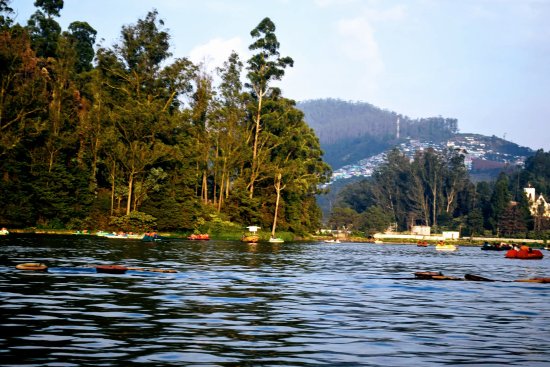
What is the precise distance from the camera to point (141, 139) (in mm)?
98938

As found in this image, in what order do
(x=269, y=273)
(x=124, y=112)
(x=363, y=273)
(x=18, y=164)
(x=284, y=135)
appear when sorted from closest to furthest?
1. (x=269, y=273)
2. (x=363, y=273)
3. (x=18, y=164)
4. (x=124, y=112)
5. (x=284, y=135)

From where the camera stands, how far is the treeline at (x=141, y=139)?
89188 millimetres

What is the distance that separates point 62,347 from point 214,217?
9065 centimetres

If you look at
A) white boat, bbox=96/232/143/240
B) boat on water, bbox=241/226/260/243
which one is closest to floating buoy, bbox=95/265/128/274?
white boat, bbox=96/232/143/240

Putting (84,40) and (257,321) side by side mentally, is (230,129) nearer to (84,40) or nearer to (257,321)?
(84,40)

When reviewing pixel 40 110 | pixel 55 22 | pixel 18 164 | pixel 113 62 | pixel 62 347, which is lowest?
pixel 62 347

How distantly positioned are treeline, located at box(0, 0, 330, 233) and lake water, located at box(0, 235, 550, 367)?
56576 mm

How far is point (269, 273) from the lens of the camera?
41250 mm

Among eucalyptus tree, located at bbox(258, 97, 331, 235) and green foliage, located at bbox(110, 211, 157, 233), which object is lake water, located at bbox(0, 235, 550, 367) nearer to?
green foliage, located at bbox(110, 211, 157, 233)

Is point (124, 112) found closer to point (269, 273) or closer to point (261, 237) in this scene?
point (261, 237)

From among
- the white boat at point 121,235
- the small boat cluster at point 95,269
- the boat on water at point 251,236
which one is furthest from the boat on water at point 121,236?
the small boat cluster at point 95,269

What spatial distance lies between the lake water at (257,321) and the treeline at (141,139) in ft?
186

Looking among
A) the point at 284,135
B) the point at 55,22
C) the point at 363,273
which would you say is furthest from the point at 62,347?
the point at 55,22

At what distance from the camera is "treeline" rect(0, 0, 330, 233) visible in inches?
3511
